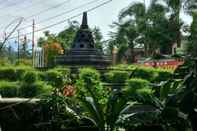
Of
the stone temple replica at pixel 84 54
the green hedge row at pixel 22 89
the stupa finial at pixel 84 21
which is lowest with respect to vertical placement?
the green hedge row at pixel 22 89

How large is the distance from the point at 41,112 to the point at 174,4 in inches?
1351

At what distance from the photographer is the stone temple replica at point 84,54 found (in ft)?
91.8

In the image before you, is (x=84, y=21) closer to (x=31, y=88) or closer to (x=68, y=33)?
(x=31, y=88)

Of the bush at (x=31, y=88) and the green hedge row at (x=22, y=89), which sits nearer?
the green hedge row at (x=22, y=89)

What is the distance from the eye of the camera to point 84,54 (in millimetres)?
28203

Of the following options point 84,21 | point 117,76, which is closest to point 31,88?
point 117,76

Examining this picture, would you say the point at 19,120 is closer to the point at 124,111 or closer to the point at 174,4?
the point at 124,111

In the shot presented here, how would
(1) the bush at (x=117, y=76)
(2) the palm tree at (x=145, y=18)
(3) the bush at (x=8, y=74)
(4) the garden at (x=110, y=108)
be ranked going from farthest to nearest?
(2) the palm tree at (x=145, y=18) → (3) the bush at (x=8, y=74) → (1) the bush at (x=117, y=76) → (4) the garden at (x=110, y=108)

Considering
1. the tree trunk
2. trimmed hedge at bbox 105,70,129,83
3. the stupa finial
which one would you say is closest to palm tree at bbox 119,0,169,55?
the tree trunk

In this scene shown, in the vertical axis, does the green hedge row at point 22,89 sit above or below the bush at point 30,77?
below

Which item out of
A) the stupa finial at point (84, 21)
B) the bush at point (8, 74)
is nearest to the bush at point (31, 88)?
the bush at point (8, 74)

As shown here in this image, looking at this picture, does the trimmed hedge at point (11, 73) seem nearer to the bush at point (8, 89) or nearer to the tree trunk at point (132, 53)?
the bush at point (8, 89)

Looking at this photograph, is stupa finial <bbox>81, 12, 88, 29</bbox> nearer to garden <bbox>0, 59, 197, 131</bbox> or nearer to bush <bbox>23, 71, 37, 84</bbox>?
bush <bbox>23, 71, 37, 84</bbox>

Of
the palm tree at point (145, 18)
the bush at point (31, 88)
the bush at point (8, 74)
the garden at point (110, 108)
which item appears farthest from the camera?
the palm tree at point (145, 18)
